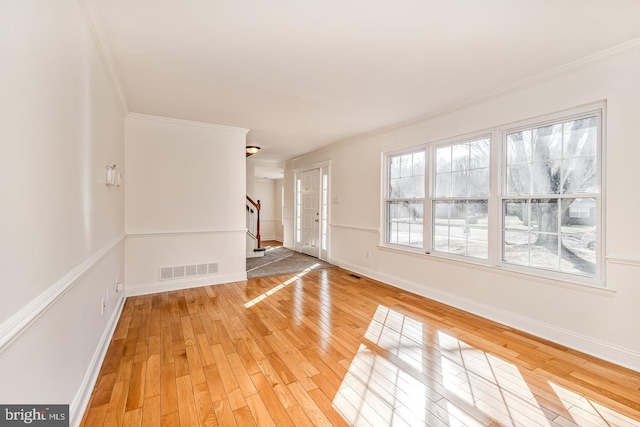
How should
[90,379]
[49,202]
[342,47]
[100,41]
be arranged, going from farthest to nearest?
[342,47], [100,41], [90,379], [49,202]

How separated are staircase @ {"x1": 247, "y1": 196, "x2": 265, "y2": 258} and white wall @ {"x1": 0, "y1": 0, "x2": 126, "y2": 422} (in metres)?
4.64

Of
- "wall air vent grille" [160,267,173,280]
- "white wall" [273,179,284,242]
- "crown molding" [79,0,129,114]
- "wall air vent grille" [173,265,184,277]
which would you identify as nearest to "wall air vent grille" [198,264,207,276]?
"wall air vent grille" [173,265,184,277]

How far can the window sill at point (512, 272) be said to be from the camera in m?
2.44

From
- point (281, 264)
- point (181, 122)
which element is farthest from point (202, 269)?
point (181, 122)

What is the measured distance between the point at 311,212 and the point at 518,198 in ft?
14.8

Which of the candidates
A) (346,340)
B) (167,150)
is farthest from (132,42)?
(346,340)

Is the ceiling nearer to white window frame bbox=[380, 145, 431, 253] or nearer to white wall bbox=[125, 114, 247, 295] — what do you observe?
white wall bbox=[125, 114, 247, 295]

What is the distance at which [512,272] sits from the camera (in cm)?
300

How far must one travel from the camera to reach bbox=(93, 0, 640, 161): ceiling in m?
1.84

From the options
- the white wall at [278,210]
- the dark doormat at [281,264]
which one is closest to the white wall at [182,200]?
the dark doormat at [281,264]

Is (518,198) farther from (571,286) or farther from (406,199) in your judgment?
(406,199)

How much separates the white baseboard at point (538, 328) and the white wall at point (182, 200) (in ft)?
9.29

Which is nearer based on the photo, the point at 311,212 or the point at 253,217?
the point at 311,212

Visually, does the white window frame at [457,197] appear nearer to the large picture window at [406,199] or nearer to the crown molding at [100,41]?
the large picture window at [406,199]
